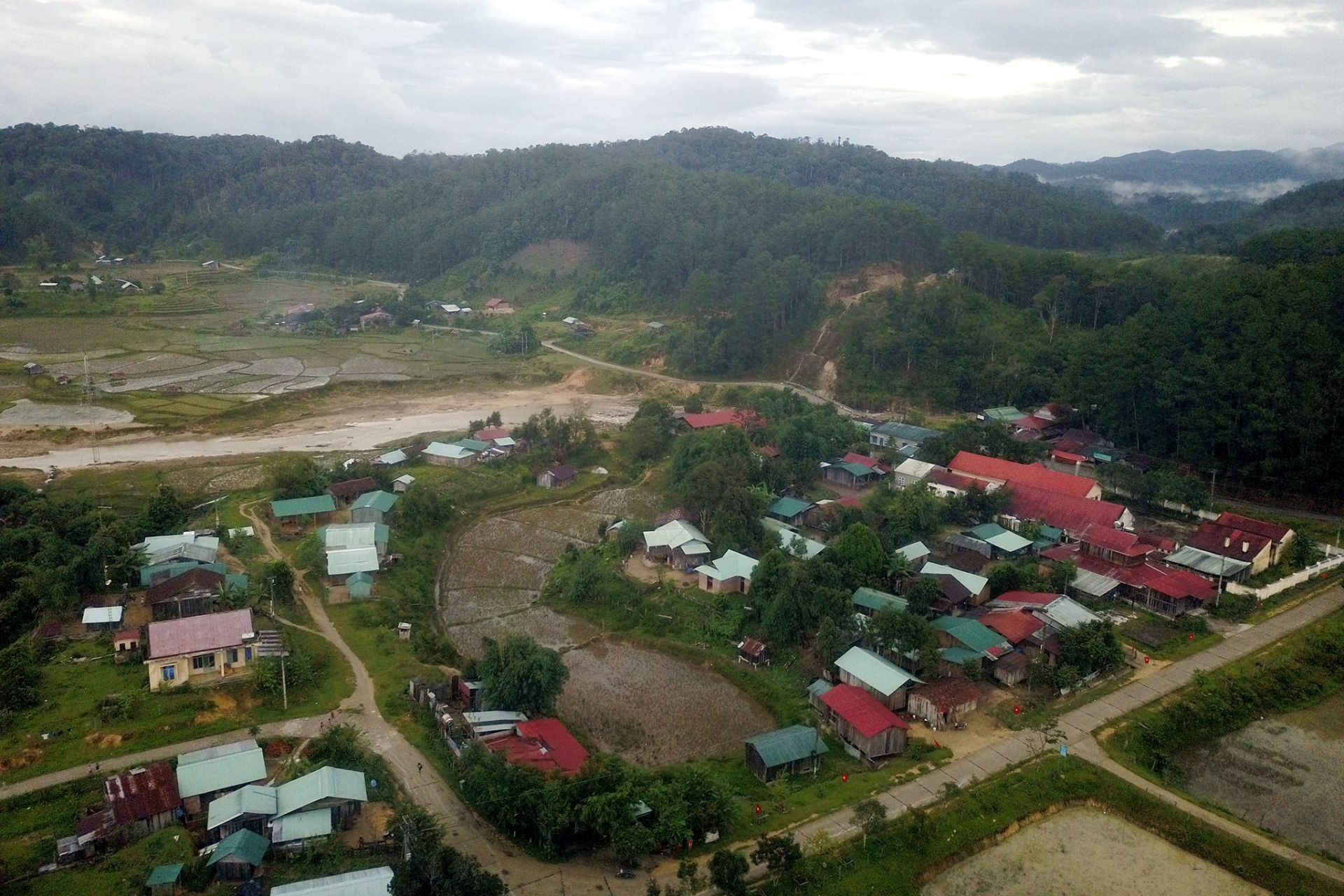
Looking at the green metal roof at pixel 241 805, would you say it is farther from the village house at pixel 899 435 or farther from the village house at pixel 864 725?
the village house at pixel 899 435

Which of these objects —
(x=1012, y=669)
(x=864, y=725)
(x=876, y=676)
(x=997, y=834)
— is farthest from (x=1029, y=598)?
(x=997, y=834)

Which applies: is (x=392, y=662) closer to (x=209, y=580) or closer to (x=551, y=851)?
(x=209, y=580)

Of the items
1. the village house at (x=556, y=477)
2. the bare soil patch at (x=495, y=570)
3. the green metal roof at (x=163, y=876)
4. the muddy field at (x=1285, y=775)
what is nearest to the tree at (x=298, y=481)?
the bare soil patch at (x=495, y=570)

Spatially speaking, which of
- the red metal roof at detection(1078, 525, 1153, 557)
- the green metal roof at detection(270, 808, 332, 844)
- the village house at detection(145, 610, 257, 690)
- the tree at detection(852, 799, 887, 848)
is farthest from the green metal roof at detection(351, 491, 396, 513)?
the red metal roof at detection(1078, 525, 1153, 557)

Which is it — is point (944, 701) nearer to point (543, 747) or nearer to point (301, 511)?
point (543, 747)

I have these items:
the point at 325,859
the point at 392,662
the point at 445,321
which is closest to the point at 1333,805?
the point at 325,859

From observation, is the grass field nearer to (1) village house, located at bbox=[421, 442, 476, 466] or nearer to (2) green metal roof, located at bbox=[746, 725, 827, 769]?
(2) green metal roof, located at bbox=[746, 725, 827, 769]
